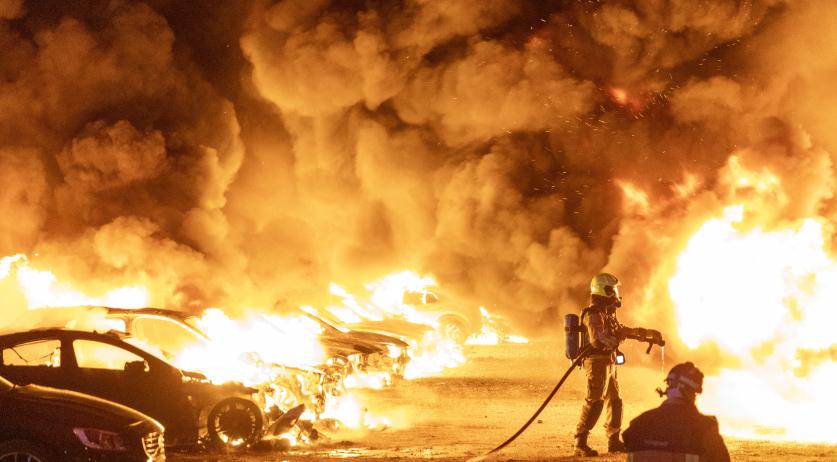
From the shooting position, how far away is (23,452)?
7547mm

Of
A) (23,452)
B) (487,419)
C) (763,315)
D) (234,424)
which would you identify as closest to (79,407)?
(23,452)

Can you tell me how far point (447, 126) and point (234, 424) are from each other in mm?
13451

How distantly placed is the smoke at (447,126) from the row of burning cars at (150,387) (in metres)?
6.54

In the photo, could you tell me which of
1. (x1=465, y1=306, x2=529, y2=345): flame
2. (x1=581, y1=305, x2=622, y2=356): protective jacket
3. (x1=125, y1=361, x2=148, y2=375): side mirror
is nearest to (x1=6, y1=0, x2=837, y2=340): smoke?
(x1=465, y1=306, x2=529, y2=345): flame

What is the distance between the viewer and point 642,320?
1627 centimetres

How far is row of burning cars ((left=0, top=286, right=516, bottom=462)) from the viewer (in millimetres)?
7719

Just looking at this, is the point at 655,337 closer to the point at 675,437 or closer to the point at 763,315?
the point at 763,315

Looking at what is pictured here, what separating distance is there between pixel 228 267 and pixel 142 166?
2751 mm

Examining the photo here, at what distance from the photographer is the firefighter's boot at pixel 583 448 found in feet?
33.2

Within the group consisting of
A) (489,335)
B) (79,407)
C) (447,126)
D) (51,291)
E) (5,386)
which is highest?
(447,126)

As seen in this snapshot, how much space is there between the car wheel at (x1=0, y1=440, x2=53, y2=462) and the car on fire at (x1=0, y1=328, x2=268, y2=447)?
2.69m

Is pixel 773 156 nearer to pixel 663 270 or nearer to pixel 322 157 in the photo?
pixel 663 270

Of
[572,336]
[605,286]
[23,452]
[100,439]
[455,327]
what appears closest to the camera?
[23,452]

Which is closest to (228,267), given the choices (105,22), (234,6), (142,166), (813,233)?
(142,166)
